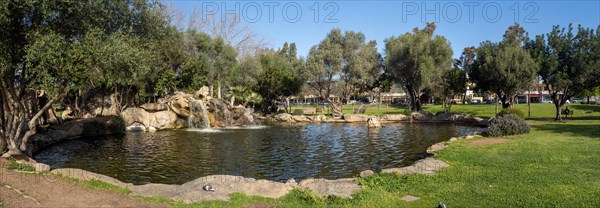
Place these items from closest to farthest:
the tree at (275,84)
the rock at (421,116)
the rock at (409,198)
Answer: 1. the rock at (409,198)
2. the rock at (421,116)
3. the tree at (275,84)

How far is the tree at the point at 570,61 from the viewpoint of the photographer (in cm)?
3550

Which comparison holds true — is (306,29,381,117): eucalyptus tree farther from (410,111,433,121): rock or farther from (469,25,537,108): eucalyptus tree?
(469,25,537,108): eucalyptus tree

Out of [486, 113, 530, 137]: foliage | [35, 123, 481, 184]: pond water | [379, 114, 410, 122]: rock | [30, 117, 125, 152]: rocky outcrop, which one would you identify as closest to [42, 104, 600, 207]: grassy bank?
[35, 123, 481, 184]: pond water

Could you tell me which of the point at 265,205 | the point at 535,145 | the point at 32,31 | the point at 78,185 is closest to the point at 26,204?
the point at 78,185

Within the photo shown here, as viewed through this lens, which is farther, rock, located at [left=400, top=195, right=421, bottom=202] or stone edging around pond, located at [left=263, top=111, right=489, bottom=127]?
stone edging around pond, located at [left=263, top=111, right=489, bottom=127]

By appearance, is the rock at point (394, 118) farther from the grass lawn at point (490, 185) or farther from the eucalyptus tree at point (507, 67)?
the grass lawn at point (490, 185)

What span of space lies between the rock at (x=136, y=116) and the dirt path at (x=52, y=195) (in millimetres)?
26594

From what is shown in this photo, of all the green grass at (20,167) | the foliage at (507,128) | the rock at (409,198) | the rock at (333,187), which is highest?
the foliage at (507,128)

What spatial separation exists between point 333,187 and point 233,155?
1134 centimetres

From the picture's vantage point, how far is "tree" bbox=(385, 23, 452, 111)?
48.9 meters

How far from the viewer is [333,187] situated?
1155cm

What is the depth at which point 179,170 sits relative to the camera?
57.7 feet

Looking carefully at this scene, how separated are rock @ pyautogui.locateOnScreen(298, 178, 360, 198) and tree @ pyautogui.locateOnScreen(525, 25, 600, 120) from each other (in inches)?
1359

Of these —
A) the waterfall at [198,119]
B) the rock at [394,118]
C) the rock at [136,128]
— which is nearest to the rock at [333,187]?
the rock at [136,128]
